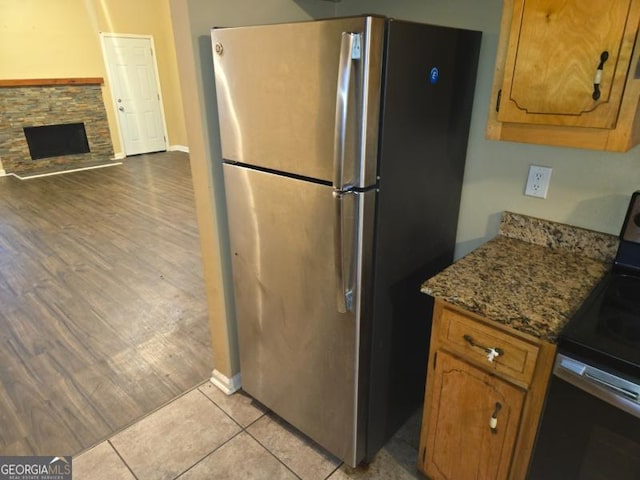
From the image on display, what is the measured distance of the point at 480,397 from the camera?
133cm

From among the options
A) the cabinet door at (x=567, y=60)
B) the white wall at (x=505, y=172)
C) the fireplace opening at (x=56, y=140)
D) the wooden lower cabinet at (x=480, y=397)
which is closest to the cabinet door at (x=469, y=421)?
the wooden lower cabinet at (x=480, y=397)

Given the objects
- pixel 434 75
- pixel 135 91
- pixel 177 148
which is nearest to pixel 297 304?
pixel 434 75

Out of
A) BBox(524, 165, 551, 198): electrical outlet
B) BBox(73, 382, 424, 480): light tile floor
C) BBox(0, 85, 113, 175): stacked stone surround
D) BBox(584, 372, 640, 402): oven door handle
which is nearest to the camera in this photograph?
BBox(584, 372, 640, 402): oven door handle

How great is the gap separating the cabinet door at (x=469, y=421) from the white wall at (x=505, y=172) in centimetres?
70

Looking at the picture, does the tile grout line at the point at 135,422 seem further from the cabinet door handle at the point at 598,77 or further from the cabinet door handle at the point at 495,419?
the cabinet door handle at the point at 598,77

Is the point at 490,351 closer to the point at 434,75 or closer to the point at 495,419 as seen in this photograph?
the point at 495,419

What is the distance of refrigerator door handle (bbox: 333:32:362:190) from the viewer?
1120 mm

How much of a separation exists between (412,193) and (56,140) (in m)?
7.59

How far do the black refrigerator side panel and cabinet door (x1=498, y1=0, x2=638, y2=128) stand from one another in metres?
0.25

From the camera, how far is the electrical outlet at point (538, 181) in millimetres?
1593

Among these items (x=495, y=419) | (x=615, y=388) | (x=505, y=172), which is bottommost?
(x=495, y=419)

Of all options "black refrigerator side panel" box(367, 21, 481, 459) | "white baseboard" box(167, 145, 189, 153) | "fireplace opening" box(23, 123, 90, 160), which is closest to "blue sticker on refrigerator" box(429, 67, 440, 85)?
"black refrigerator side panel" box(367, 21, 481, 459)

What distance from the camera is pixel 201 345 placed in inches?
102

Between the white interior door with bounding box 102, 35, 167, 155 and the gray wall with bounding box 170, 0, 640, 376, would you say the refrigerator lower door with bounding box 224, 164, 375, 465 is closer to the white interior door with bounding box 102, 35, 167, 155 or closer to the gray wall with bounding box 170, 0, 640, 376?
the gray wall with bounding box 170, 0, 640, 376
